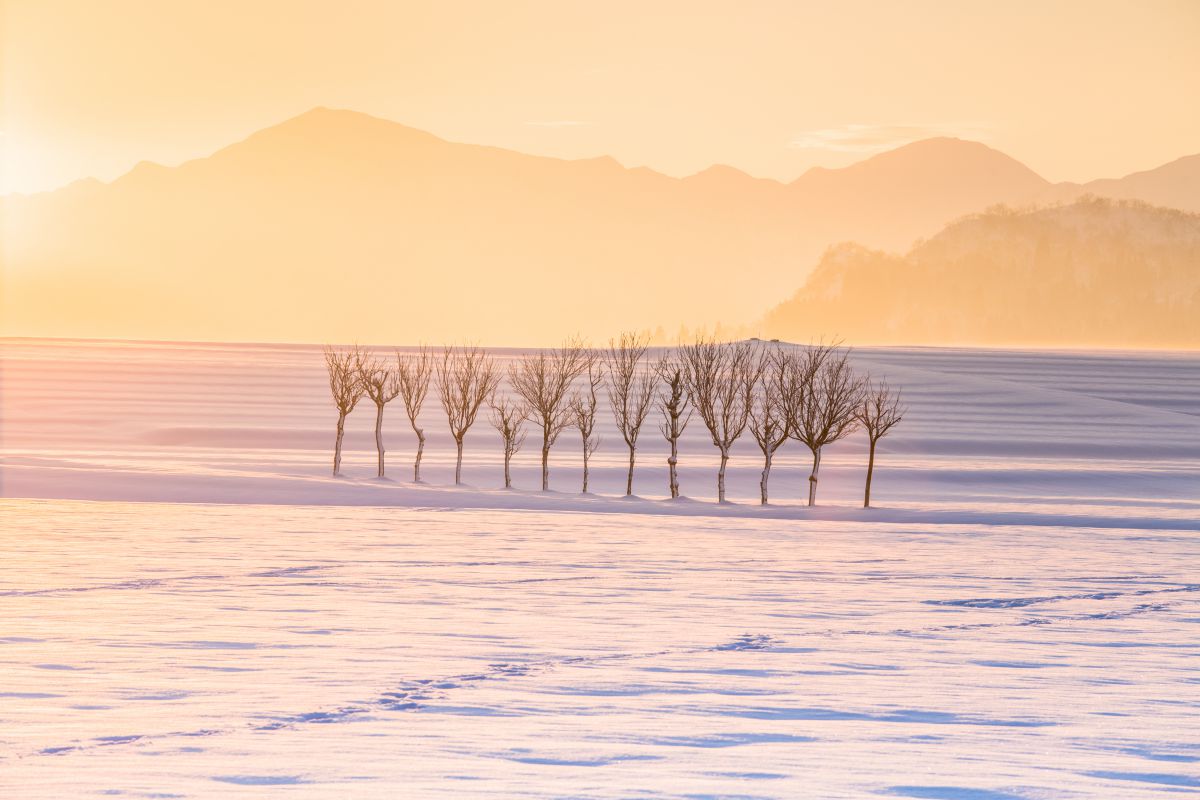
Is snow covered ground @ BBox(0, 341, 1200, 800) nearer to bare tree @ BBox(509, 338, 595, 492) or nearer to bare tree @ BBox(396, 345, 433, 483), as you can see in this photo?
bare tree @ BBox(396, 345, 433, 483)

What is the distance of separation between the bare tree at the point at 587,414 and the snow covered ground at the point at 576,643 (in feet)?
9.09

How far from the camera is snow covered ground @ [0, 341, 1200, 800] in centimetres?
1085

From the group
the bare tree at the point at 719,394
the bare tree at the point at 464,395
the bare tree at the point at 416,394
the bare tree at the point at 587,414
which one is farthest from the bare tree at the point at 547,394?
the bare tree at the point at 719,394

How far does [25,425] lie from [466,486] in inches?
1268

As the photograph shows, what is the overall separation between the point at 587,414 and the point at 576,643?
102 ft

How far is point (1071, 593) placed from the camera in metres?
22.5

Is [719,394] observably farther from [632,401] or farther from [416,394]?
[632,401]

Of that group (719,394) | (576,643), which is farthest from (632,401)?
(576,643)

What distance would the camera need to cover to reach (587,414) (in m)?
47.6

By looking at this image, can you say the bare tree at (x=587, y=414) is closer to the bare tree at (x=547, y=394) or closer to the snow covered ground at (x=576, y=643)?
the bare tree at (x=547, y=394)

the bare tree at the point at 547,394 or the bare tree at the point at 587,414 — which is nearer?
the bare tree at the point at 587,414

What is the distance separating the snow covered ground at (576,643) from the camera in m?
10.9

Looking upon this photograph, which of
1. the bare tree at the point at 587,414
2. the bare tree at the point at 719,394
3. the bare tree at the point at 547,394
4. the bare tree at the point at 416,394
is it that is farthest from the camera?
the bare tree at the point at 547,394

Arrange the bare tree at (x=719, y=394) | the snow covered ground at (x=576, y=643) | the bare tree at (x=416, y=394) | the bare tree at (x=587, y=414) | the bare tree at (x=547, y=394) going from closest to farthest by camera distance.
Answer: the snow covered ground at (x=576, y=643), the bare tree at (x=719, y=394), the bare tree at (x=416, y=394), the bare tree at (x=587, y=414), the bare tree at (x=547, y=394)
